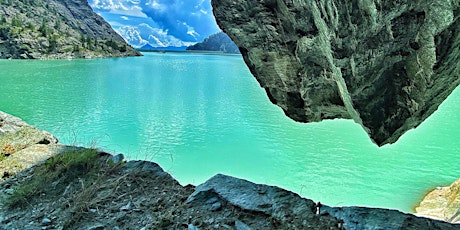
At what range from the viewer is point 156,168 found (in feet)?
15.8

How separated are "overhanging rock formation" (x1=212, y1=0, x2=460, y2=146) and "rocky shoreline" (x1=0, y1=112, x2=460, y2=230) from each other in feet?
13.6

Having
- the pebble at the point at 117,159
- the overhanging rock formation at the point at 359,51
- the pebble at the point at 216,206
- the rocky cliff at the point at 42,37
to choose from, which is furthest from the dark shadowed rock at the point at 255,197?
the rocky cliff at the point at 42,37

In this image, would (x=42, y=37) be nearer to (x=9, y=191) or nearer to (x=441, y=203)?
(x=9, y=191)

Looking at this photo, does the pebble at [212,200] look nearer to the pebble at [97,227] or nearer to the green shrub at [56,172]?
the pebble at [97,227]

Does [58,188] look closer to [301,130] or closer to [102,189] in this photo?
[102,189]

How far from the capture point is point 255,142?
20609 mm

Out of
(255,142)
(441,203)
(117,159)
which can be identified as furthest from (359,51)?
(255,142)

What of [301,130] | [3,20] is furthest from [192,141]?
[3,20]

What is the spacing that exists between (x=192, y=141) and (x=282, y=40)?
1337 centimetres

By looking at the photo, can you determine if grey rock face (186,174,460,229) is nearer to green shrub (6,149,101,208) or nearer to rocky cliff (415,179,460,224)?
green shrub (6,149,101,208)

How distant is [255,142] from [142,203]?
1697cm

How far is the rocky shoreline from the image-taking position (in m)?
3.38

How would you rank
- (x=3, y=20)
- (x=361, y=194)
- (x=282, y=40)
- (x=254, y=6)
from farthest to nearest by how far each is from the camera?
(x=3, y=20) → (x=361, y=194) → (x=282, y=40) → (x=254, y=6)

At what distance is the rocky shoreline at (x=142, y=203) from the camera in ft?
11.1
